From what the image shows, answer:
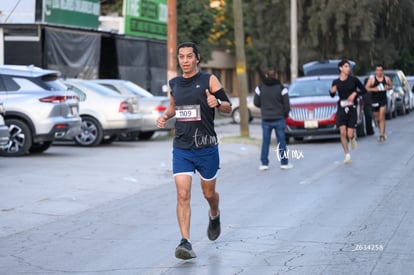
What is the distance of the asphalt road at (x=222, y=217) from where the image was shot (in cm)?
799

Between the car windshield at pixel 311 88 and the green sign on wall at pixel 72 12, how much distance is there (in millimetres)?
7040

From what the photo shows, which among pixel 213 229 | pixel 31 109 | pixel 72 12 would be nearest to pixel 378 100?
pixel 31 109

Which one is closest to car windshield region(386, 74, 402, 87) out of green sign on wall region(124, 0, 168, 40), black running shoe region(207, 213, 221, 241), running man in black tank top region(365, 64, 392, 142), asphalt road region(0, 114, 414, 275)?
green sign on wall region(124, 0, 168, 40)

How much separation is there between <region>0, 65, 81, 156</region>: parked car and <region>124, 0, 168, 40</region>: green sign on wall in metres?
11.0

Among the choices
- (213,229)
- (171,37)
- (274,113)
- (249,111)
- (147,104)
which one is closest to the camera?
(213,229)

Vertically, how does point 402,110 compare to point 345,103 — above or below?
below

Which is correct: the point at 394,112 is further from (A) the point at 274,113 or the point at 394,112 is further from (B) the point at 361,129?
(A) the point at 274,113

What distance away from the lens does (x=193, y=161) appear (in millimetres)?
8312

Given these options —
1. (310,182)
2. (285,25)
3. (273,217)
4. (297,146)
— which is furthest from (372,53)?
(273,217)

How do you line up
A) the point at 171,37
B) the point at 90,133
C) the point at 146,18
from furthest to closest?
the point at 146,18, the point at 171,37, the point at 90,133

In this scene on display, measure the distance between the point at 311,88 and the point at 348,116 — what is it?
23.1 feet

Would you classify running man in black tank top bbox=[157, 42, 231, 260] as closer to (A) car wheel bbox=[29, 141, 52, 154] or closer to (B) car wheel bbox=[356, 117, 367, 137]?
(A) car wheel bbox=[29, 141, 52, 154]

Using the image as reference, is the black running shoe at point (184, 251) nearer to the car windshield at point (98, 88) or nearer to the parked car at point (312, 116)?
the car windshield at point (98, 88)

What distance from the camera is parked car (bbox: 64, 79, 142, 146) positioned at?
20.8 m
